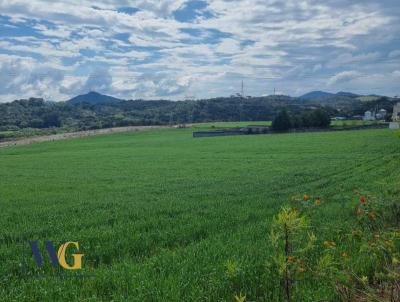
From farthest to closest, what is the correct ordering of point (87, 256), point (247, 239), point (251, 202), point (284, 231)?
point (251, 202), point (247, 239), point (87, 256), point (284, 231)

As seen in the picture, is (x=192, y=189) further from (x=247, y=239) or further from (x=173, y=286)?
(x=173, y=286)

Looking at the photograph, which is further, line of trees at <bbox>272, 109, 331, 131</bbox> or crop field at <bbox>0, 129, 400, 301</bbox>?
line of trees at <bbox>272, 109, 331, 131</bbox>

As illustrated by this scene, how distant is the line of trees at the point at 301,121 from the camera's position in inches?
4269

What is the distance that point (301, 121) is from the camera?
111 meters

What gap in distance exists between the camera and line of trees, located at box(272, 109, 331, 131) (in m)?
108

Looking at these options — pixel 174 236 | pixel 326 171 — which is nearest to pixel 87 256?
pixel 174 236

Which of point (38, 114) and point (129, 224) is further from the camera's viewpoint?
point (38, 114)

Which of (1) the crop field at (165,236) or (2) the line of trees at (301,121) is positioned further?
(2) the line of trees at (301,121)

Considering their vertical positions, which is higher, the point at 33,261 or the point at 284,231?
the point at 284,231

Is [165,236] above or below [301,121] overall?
below

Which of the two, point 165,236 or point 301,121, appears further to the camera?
point 301,121

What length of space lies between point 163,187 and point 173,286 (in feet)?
46.4

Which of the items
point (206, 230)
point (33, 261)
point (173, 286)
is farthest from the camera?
point (206, 230)

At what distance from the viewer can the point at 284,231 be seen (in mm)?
4379
